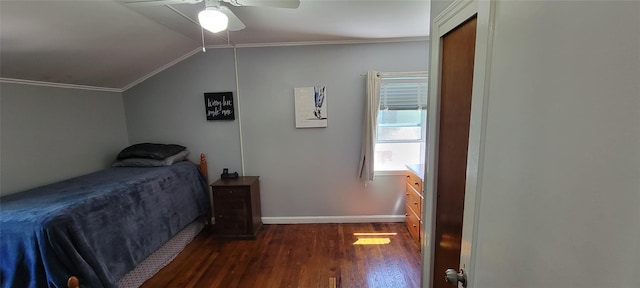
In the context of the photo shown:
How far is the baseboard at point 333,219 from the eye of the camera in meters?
3.45

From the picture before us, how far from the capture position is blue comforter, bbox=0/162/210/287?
158 centimetres

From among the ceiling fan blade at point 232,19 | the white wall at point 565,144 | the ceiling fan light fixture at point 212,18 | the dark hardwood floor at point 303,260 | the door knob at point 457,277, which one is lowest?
the dark hardwood floor at point 303,260

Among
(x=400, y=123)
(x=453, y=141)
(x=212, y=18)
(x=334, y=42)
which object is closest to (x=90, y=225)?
(x=212, y=18)

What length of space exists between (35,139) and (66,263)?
1.55m

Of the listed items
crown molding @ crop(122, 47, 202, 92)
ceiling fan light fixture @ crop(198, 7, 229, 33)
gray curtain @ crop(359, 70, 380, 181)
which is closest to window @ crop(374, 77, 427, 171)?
gray curtain @ crop(359, 70, 380, 181)

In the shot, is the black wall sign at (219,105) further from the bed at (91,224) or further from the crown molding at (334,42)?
the bed at (91,224)

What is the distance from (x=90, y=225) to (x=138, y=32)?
1.61 metres

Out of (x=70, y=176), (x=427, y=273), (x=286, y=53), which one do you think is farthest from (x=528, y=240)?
(x=70, y=176)

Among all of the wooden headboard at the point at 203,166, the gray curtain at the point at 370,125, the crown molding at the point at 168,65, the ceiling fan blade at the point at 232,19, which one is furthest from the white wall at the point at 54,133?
the gray curtain at the point at 370,125

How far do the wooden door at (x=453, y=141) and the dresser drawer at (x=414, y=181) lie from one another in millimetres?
1357

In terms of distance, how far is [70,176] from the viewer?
9.11ft

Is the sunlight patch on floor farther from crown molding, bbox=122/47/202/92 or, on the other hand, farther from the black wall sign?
crown molding, bbox=122/47/202/92

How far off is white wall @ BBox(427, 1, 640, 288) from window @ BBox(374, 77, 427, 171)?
2.62 meters

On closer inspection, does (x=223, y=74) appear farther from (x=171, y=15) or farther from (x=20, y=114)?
(x=20, y=114)
